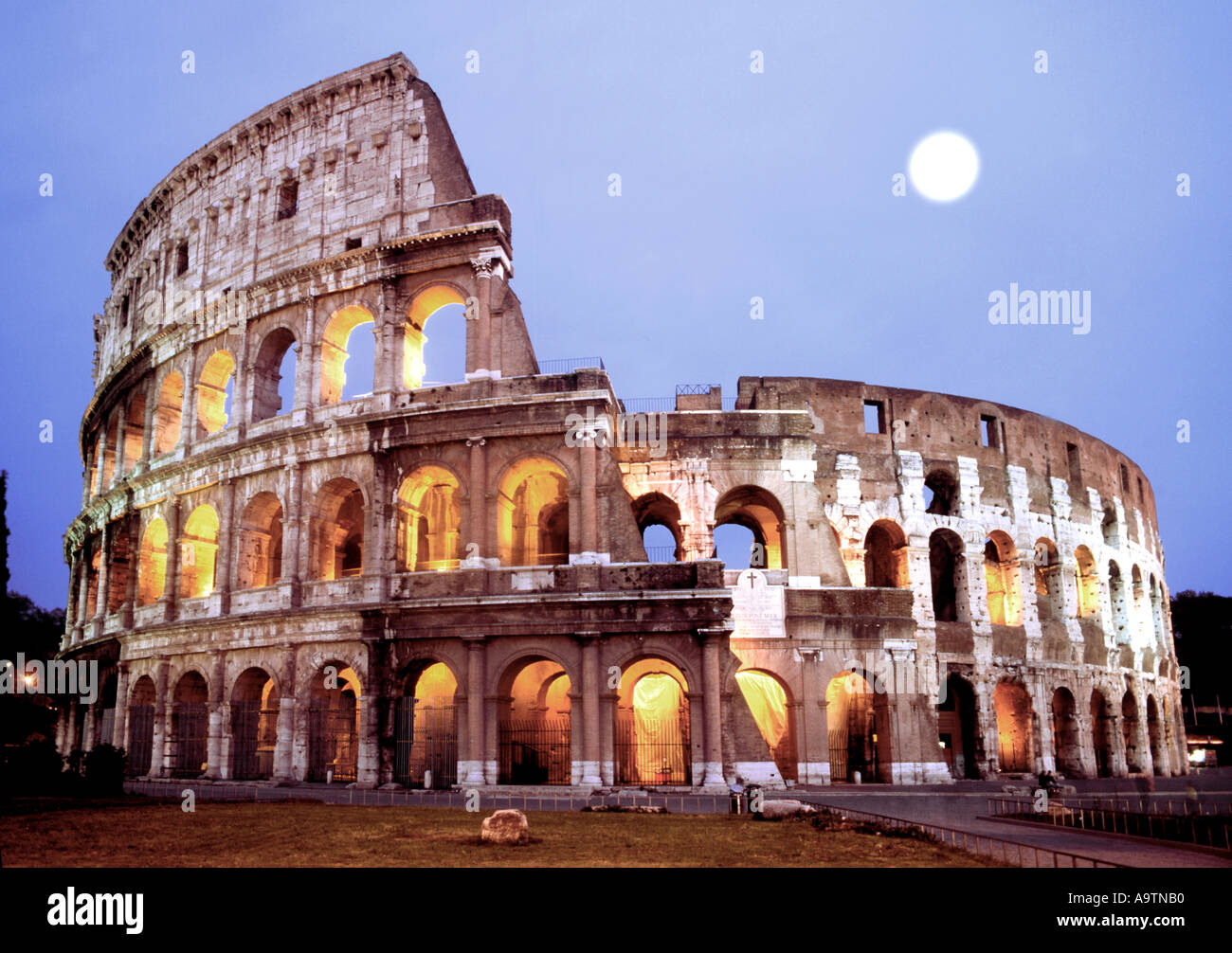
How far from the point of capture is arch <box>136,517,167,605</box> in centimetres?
2722

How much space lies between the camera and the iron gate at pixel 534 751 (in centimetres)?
2148

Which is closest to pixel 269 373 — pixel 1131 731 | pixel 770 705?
pixel 770 705

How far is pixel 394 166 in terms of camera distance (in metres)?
24.5

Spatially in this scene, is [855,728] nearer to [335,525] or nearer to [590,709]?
[590,709]

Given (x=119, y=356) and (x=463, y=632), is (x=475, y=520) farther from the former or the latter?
(x=119, y=356)

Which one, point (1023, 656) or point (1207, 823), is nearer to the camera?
point (1207, 823)

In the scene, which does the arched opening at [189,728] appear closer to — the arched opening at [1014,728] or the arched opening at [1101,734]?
the arched opening at [1014,728]

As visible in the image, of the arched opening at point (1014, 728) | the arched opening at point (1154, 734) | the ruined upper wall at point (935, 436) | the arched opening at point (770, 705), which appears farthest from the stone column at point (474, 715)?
the arched opening at point (1154, 734)

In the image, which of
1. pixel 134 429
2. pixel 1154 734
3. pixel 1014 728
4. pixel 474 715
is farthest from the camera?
pixel 1154 734

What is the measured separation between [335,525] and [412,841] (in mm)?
14192

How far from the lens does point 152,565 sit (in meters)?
27.7
